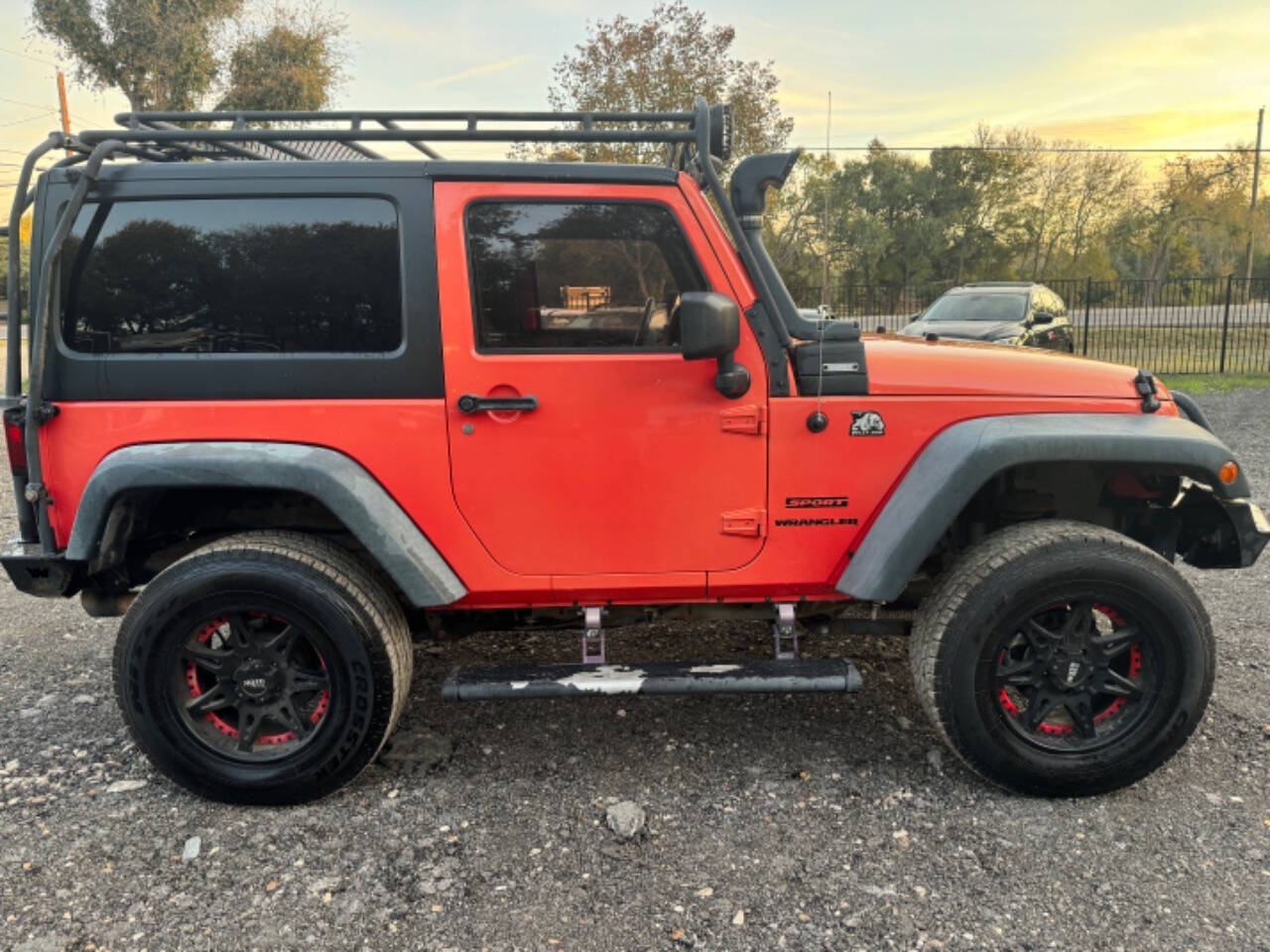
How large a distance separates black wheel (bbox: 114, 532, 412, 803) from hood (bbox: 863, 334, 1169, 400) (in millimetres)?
1920

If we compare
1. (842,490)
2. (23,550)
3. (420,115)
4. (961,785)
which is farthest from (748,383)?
(23,550)

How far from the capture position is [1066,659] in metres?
2.96

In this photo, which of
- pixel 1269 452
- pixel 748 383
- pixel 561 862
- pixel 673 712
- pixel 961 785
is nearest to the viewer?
pixel 561 862

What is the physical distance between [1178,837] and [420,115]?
3354mm

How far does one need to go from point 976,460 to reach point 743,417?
0.76 meters

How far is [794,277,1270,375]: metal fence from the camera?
17094mm

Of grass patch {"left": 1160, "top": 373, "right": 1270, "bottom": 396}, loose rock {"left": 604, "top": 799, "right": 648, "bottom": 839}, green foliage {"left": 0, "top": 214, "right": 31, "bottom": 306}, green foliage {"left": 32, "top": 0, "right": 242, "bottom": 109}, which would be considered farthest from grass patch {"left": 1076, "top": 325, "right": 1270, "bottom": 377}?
green foliage {"left": 32, "top": 0, "right": 242, "bottom": 109}

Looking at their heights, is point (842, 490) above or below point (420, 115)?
below

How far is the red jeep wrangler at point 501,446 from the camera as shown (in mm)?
2859

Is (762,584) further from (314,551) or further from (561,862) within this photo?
(314,551)

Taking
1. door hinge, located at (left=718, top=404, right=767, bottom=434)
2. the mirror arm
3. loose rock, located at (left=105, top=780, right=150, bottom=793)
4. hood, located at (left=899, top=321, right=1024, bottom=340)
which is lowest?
loose rock, located at (left=105, top=780, right=150, bottom=793)

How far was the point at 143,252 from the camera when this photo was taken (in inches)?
113

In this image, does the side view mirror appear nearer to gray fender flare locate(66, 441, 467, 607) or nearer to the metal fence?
gray fender flare locate(66, 441, 467, 607)

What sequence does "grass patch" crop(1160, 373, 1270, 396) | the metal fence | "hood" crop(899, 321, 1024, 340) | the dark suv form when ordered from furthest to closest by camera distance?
the metal fence
"grass patch" crop(1160, 373, 1270, 396)
the dark suv
"hood" crop(899, 321, 1024, 340)
